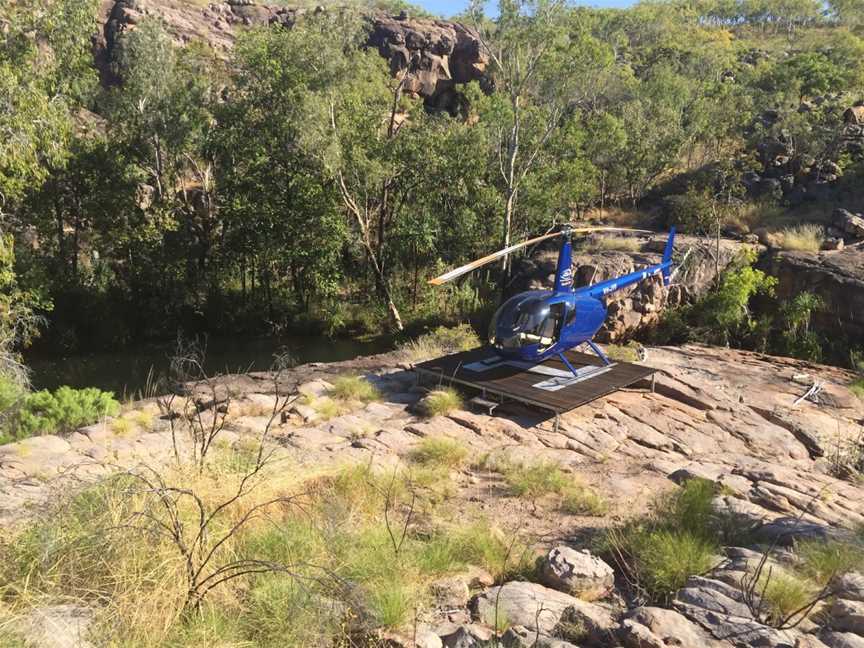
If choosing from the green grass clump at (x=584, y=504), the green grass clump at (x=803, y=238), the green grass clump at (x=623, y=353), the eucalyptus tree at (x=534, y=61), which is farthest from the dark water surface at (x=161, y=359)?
the green grass clump at (x=803, y=238)

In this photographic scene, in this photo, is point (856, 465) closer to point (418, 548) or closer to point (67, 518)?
point (418, 548)

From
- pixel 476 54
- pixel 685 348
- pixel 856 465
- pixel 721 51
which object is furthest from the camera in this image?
pixel 721 51

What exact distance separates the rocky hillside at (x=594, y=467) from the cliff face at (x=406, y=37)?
3634 centimetres

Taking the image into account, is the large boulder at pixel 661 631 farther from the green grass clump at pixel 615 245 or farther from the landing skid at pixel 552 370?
the green grass clump at pixel 615 245

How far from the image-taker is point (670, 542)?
12.5ft

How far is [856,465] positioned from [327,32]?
1453 cm

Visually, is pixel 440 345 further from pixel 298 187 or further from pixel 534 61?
pixel 534 61

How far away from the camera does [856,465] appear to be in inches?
281

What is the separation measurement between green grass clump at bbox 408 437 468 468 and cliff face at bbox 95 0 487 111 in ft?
126

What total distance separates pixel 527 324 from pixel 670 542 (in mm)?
4309

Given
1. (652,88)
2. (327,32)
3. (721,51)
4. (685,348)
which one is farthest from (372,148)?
(721,51)

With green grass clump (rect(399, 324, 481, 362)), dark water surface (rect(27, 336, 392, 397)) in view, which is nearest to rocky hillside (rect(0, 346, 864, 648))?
green grass clump (rect(399, 324, 481, 362))

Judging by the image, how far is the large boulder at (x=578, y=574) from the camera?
3.54 meters

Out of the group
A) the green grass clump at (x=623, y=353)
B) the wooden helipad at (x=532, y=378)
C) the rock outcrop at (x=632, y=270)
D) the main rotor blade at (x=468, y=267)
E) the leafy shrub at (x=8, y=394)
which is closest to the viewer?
the main rotor blade at (x=468, y=267)
